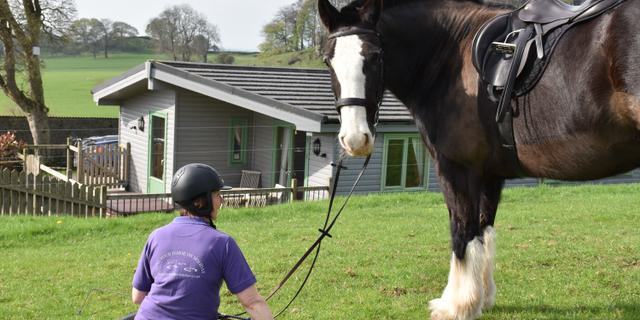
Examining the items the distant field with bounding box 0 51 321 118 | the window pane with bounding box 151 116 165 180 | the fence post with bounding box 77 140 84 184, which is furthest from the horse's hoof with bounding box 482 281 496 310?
the distant field with bounding box 0 51 321 118

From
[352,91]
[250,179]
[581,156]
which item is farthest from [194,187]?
[250,179]

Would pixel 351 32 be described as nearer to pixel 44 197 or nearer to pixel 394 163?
pixel 44 197

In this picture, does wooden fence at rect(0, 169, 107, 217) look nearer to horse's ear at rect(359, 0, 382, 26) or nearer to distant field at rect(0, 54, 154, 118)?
horse's ear at rect(359, 0, 382, 26)

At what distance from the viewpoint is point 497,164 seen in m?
4.37

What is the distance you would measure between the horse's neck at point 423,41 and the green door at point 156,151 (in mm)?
16579

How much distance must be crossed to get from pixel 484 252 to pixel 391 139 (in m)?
13.1

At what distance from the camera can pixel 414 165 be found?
18500mm

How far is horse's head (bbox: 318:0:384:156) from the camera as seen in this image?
419 cm

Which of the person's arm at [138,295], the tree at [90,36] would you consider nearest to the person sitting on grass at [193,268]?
the person's arm at [138,295]

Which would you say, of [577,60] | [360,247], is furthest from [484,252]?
[360,247]

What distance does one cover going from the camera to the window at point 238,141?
2039 cm

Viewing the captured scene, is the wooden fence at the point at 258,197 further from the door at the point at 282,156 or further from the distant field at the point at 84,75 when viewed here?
the distant field at the point at 84,75

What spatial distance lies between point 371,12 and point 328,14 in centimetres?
30

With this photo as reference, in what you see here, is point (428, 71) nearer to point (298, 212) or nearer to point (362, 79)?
point (362, 79)
